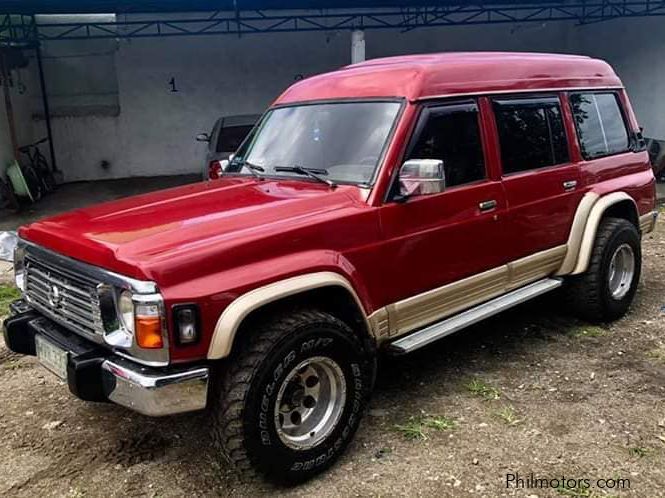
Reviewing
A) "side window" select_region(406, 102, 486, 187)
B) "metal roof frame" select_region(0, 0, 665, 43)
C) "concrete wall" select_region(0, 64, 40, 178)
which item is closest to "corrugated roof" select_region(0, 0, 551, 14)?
"metal roof frame" select_region(0, 0, 665, 43)

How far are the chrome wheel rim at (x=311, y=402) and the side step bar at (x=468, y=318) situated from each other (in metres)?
0.47

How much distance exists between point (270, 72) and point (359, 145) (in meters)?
14.3

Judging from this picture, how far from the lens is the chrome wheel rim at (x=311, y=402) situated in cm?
309

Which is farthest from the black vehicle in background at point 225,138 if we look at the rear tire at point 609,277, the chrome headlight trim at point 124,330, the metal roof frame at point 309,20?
the chrome headlight trim at point 124,330

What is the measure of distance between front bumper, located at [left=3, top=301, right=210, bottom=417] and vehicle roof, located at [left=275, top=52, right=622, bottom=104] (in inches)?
80.5

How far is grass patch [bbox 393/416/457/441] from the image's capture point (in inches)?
138

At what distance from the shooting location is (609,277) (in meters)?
4.98

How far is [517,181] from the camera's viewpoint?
4160 mm

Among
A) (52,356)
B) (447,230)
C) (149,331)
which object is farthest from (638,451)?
(52,356)

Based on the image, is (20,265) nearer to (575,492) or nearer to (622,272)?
(575,492)

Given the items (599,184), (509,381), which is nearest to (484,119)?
(599,184)

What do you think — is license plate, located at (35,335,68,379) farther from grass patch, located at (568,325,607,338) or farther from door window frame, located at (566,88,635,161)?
door window frame, located at (566,88,635,161)

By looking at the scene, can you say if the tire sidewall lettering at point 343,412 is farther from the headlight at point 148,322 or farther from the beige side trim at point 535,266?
the beige side trim at point 535,266

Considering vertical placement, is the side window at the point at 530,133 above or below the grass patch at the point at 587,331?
above
